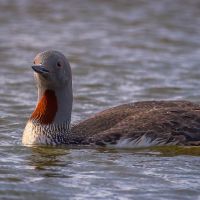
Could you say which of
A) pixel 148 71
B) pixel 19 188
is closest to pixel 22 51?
pixel 148 71

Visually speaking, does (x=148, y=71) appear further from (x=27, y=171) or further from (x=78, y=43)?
(x=27, y=171)

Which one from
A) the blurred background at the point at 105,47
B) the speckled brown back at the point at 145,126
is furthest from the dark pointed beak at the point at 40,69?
the blurred background at the point at 105,47

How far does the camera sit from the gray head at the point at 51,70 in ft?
40.6

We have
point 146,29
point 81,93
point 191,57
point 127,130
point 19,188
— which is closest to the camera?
point 19,188

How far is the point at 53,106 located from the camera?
41.7 ft

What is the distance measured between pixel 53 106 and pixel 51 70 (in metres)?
0.51

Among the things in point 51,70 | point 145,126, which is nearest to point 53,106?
point 51,70

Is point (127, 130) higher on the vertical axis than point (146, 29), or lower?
lower

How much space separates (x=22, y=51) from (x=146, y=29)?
335cm

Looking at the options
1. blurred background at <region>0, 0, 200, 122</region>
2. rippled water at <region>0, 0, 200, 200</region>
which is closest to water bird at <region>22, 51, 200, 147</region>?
rippled water at <region>0, 0, 200, 200</region>

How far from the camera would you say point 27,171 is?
1159 centimetres

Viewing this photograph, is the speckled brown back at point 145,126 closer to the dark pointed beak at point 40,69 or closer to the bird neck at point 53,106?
the bird neck at point 53,106

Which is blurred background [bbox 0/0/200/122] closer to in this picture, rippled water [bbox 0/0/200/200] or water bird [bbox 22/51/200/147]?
rippled water [bbox 0/0/200/200]

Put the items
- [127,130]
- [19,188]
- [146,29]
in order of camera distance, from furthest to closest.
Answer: [146,29]
[127,130]
[19,188]
